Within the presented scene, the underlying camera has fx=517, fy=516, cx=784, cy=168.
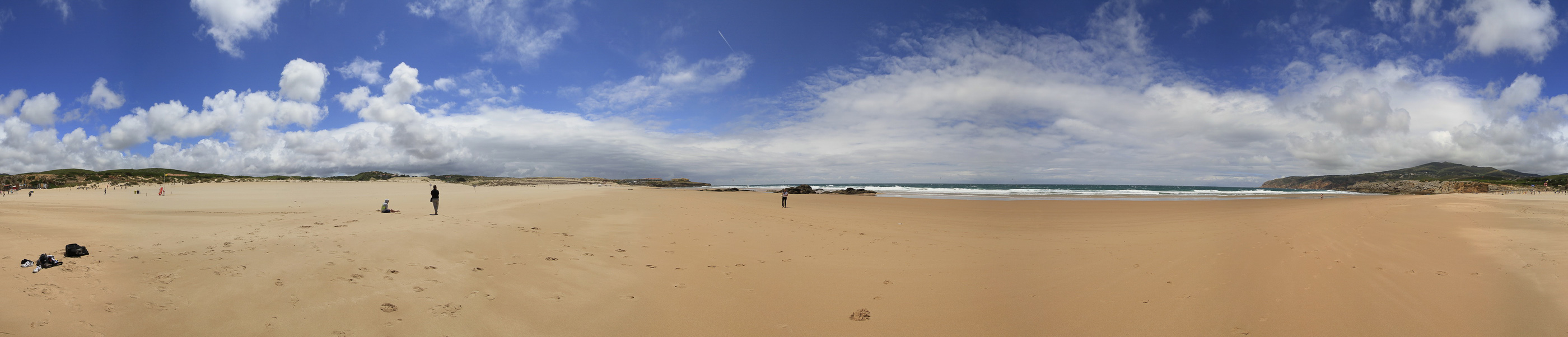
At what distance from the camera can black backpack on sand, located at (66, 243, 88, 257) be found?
6.13 m

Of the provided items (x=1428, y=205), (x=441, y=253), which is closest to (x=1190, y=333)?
(x=441, y=253)

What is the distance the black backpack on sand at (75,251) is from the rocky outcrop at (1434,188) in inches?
3457

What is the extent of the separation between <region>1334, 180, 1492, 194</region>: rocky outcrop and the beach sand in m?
68.4

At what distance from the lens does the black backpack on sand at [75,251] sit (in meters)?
6.13

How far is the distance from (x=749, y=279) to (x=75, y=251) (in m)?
8.02

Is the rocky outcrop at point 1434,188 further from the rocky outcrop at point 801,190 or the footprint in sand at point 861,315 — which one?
the footprint in sand at point 861,315

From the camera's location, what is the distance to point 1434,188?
204ft

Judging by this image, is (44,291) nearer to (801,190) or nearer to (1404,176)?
(801,190)

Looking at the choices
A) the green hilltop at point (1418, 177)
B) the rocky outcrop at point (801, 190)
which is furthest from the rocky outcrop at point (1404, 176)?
the rocky outcrop at point (801, 190)

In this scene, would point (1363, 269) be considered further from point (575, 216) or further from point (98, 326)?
point (575, 216)

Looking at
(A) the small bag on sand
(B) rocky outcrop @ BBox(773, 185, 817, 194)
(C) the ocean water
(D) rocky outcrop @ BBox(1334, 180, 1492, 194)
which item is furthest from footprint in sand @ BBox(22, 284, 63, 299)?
(D) rocky outcrop @ BBox(1334, 180, 1492, 194)

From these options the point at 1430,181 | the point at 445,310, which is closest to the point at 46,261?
the point at 445,310

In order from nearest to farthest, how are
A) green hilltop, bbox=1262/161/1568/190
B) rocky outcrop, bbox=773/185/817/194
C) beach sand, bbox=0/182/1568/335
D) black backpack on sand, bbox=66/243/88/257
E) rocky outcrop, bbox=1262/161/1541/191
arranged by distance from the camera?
beach sand, bbox=0/182/1568/335 → black backpack on sand, bbox=66/243/88/257 → rocky outcrop, bbox=773/185/817/194 → green hilltop, bbox=1262/161/1568/190 → rocky outcrop, bbox=1262/161/1541/191

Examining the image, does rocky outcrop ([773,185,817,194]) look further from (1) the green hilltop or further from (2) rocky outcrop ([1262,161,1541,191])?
(2) rocky outcrop ([1262,161,1541,191])
